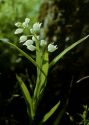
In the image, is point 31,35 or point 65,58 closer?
point 31,35

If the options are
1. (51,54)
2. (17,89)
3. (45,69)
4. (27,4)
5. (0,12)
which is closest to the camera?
(45,69)

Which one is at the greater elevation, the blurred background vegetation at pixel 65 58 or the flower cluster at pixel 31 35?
the flower cluster at pixel 31 35

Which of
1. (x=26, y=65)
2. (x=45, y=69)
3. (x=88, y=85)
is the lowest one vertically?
(x=88, y=85)

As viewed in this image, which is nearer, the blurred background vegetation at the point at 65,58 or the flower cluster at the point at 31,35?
the flower cluster at the point at 31,35

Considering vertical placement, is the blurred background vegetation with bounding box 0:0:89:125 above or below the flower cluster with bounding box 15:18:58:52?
below

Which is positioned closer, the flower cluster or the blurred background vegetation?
the flower cluster

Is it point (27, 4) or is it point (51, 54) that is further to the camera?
point (27, 4)

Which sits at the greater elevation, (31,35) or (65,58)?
(31,35)

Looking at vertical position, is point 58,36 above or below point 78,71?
above

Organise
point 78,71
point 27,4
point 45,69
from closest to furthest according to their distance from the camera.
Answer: point 45,69, point 78,71, point 27,4

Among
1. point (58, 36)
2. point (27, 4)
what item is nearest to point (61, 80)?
point (58, 36)

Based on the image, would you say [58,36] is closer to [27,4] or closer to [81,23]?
[81,23]
